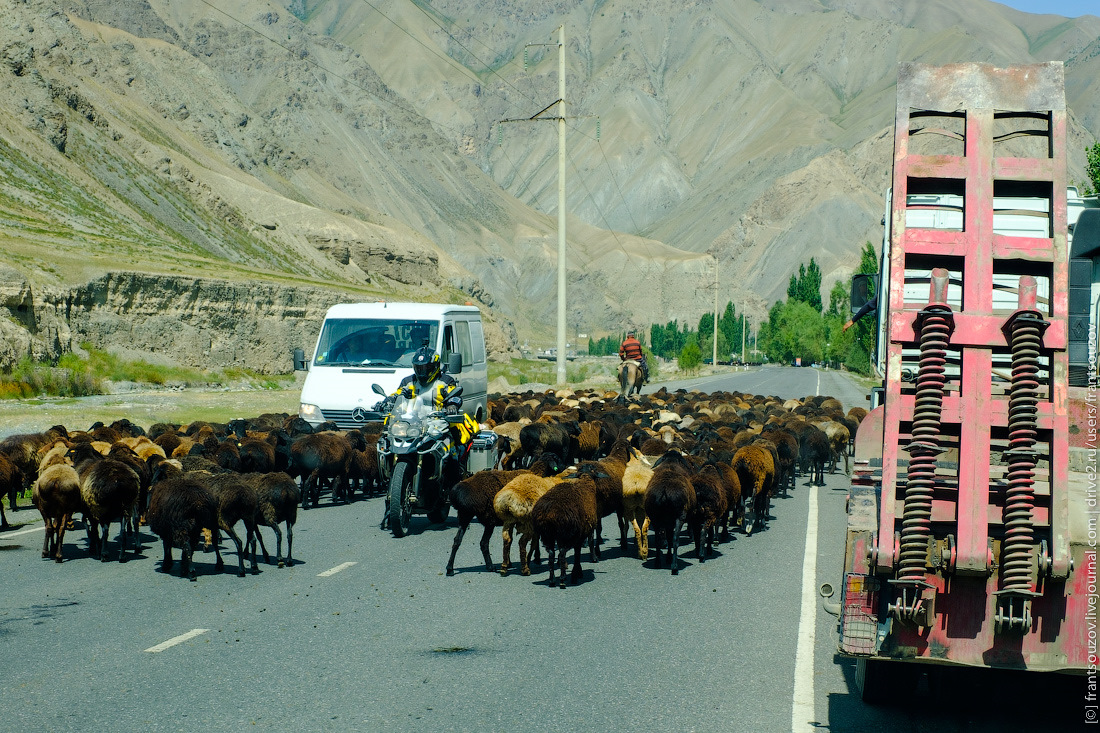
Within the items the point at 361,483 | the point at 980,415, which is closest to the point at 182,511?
the point at 980,415

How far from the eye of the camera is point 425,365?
40.7 ft

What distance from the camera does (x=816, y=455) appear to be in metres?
17.2

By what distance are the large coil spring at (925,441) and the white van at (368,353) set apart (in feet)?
39.0

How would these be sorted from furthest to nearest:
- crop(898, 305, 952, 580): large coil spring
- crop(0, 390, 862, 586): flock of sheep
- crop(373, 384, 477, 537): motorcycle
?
crop(373, 384, 477, 537): motorcycle → crop(0, 390, 862, 586): flock of sheep → crop(898, 305, 952, 580): large coil spring

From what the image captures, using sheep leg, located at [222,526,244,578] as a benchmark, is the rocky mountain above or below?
above

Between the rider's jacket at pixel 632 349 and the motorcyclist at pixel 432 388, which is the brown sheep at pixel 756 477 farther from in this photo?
the rider's jacket at pixel 632 349

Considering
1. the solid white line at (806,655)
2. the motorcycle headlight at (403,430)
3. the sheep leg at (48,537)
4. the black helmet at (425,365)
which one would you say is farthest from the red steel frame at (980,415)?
the sheep leg at (48,537)

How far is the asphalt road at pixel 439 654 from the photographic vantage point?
229 inches

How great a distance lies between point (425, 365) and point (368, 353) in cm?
510

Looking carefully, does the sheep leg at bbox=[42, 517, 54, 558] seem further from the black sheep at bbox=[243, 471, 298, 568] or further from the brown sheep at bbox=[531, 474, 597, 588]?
the brown sheep at bbox=[531, 474, 597, 588]

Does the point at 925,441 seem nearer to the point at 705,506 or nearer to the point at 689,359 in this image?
the point at 705,506

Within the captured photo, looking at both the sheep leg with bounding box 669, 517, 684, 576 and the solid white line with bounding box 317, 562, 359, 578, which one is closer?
the solid white line with bounding box 317, 562, 359, 578

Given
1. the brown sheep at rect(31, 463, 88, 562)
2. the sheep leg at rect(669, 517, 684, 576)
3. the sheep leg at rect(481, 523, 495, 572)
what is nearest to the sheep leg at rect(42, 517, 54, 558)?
the brown sheep at rect(31, 463, 88, 562)

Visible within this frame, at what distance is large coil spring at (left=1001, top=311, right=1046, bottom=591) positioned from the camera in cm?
481
